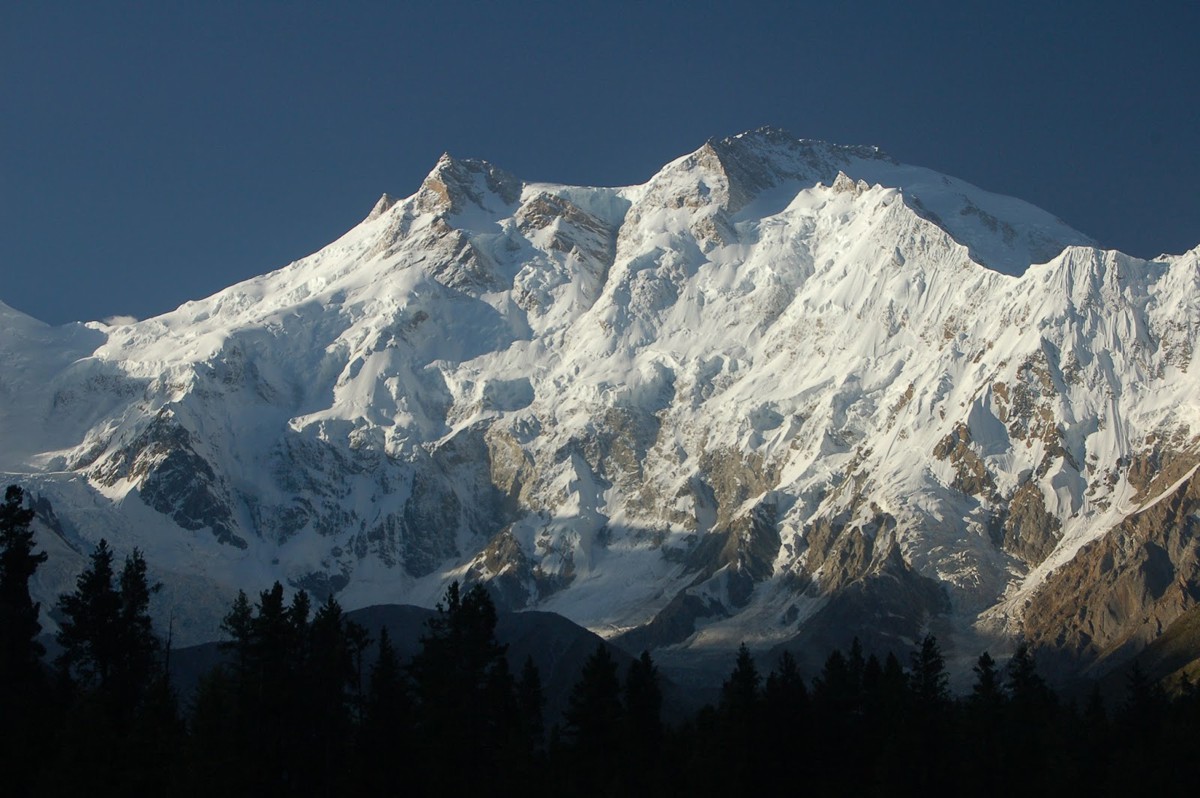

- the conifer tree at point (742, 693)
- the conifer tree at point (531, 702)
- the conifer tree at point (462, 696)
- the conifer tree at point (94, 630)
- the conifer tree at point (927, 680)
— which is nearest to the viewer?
→ the conifer tree at point (94, 630)

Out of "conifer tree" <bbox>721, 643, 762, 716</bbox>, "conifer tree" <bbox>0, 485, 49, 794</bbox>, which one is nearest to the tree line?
"conifer tree" <bbox>0, 485, 49, 794</bbox>

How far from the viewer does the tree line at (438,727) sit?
91.0 m

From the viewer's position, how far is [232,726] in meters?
91.6

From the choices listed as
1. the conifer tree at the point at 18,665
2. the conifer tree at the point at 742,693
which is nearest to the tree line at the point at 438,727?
the conifer tree at the point at 18,665

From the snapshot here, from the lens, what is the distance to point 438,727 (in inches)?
4033

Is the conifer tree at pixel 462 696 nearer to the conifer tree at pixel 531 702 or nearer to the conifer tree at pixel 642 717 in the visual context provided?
the conifer tree at pixel 531 702

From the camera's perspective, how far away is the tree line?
91000 millimetres

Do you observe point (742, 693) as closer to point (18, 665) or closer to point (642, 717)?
point (642, 717)

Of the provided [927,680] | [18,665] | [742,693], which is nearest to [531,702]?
[742,693]

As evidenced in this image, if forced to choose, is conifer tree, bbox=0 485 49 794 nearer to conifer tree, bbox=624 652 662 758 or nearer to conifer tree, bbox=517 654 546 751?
conifer tree, bbox=517 654 546 751

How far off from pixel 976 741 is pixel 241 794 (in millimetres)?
44360

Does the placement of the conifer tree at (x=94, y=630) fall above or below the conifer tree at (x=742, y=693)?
above

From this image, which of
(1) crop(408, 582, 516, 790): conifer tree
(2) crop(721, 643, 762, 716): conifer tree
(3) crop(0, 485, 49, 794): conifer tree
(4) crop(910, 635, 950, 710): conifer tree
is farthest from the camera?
(4) crop(910, 635, 950, 710): conifer tree

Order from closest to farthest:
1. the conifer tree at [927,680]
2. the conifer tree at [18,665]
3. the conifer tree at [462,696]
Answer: the conifer tree at [18,665]
the conifer tree at [462,696]
the conifer tree at [927,680]
